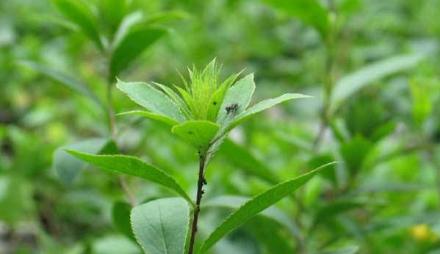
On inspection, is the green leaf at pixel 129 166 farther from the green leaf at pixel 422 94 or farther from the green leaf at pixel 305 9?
the green leaf at pixel 422 94

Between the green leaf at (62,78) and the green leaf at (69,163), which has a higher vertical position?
the green leaf at (62,78)

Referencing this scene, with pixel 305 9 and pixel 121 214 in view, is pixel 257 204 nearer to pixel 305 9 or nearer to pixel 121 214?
pixel 121 214

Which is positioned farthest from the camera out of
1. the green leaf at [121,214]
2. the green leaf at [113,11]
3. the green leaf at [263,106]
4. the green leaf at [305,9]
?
the green leaf at [305,9]

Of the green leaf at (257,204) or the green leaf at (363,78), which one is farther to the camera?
the green leaf at (363,78)

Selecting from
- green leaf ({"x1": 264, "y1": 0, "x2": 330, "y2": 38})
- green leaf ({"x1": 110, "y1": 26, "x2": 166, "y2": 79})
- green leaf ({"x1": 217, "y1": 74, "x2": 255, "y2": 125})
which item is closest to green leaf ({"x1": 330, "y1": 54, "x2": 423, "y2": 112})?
green leaf ({"x1": 264, "y1": 0, "x2": 330, "y2": 38})

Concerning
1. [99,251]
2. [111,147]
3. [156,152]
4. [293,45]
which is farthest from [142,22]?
[293,45]

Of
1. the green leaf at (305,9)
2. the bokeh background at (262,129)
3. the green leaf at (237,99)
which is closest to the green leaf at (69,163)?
the bokeh background at (262,129)

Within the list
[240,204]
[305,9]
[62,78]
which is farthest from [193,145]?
[305,9]
